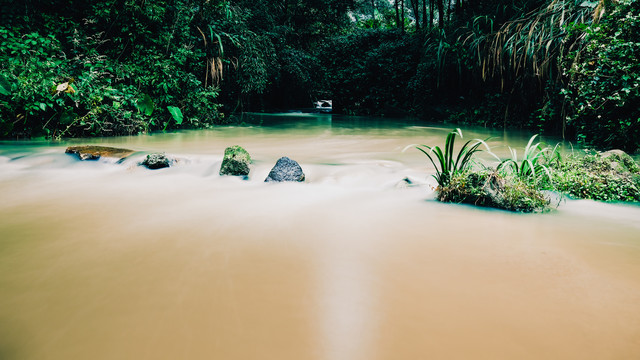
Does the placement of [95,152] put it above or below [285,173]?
above

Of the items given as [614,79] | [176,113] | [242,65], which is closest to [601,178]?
[614,79]

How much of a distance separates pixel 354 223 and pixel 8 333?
219 cm

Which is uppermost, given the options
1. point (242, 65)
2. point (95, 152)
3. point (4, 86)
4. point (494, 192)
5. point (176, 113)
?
point (242, 65)

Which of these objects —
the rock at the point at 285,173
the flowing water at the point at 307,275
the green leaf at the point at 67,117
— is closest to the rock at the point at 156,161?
the flowing water at the point at 307,275

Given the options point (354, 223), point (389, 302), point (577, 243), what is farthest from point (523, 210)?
point (389, 302)

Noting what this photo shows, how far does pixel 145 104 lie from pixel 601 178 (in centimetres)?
812

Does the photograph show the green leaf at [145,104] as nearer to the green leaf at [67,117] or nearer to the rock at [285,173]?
the green leaf at [67,117]

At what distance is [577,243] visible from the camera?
8.91ft

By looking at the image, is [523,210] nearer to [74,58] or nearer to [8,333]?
[8,333]

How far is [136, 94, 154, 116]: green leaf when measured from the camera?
8.50 meters

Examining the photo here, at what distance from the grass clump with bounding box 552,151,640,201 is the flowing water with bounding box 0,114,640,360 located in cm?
22

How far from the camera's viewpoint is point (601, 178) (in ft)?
12.5

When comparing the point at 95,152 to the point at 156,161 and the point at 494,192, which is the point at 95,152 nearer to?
Answer: the point at 156,161

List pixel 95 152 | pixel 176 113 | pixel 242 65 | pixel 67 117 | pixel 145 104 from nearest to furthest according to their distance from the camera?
pixel 95 152
pixel 67 117
pixel 145 104
pixel 176 113
pixel 242 65
